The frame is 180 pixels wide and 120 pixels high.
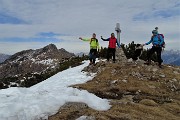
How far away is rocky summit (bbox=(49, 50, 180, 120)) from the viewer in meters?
12.5

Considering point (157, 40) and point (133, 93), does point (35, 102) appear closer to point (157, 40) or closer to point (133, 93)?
point (133, 93)

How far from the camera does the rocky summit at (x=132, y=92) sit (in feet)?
41.0

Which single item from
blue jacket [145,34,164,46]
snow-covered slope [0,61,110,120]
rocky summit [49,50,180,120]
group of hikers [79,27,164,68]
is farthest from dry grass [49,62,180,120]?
blue jacket [145,34,164,46]

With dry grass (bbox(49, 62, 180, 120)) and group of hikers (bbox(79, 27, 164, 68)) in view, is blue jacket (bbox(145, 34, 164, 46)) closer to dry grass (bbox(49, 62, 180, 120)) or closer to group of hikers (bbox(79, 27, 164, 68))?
group of hikers (bbox(79, 27, 164, 68))

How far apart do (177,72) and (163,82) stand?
3886mm

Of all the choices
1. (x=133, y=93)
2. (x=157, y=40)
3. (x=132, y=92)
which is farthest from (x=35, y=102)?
(x=157, y=40)

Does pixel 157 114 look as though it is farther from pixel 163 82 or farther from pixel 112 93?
pixel 163 82

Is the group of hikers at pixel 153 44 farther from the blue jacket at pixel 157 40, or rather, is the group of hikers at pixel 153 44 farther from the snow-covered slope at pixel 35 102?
the snow-covered slope at pixel 35 102

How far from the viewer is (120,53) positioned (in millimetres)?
31500

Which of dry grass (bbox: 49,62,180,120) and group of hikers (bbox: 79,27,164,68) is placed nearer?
dry grass (bbox: 49,62,180,120)

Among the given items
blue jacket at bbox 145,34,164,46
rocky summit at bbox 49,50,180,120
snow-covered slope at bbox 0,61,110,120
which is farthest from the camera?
blue jacket at bbox 145,34,164,46

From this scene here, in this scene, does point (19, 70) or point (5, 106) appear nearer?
point (5, 106)

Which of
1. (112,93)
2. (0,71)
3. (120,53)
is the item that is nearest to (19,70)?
(0,71)

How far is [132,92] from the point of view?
1916 cm
